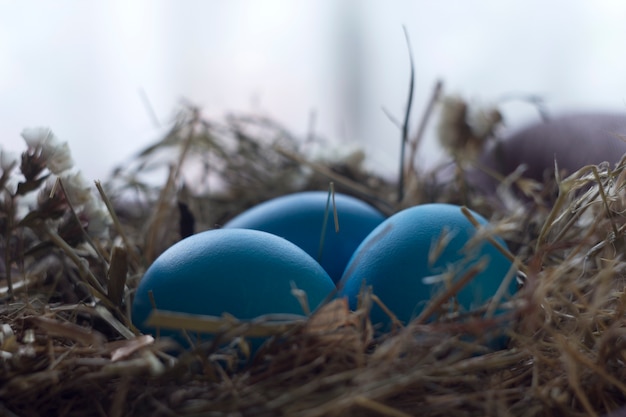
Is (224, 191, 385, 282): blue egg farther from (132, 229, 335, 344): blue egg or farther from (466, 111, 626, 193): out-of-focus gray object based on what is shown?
(466, 111, 626, 193): out-of-focus gray object

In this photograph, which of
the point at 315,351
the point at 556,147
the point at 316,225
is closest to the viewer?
the point at 315,351

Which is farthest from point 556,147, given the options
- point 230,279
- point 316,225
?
point 230,279

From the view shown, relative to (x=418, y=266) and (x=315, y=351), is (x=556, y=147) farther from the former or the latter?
(x=315, y=351)

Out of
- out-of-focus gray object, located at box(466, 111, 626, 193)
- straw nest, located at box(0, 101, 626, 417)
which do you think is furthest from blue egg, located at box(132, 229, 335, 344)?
out-of-focus gray object, located at box(466, 111, 626, 193)

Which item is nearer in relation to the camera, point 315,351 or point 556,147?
point 315,351

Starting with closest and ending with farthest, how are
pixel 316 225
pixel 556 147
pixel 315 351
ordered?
pixel 315 351 → pixel 316 225 → pixel 556 147

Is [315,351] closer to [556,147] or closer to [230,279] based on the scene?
[230,279]
